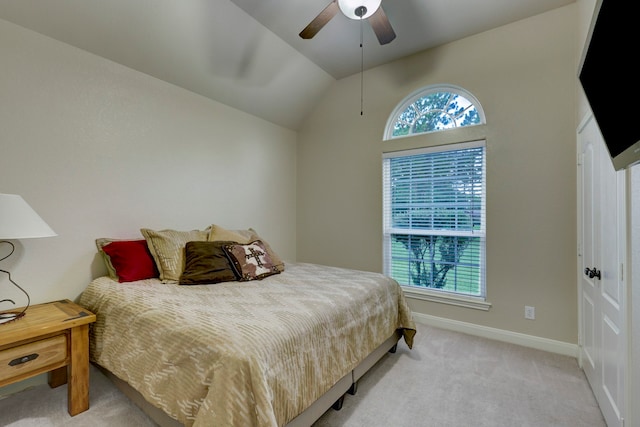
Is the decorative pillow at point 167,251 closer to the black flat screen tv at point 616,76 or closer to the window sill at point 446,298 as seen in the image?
the window sill at point 446,298

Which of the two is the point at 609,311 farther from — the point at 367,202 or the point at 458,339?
the point at 367,202

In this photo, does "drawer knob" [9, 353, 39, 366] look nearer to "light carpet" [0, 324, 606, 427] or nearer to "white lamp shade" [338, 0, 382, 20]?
"light carpet" [0, 324, 606, 427]

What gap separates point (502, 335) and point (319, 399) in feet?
7.22

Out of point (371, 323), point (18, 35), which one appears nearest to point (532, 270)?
point (371, 323)

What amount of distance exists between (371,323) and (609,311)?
142cm

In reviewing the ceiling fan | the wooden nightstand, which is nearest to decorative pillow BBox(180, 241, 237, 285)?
the wooden nightstand

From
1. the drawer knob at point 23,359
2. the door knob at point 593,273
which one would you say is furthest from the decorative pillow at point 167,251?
the door knob at point 593,273

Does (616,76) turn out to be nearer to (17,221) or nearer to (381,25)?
(381,25)

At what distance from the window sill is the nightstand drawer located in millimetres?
3125

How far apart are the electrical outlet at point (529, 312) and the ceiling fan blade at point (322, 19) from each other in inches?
121

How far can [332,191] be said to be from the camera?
409 centimetres

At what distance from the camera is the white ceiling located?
2.24m

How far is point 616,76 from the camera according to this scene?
1013 mm

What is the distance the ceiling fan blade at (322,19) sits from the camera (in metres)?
1.95
